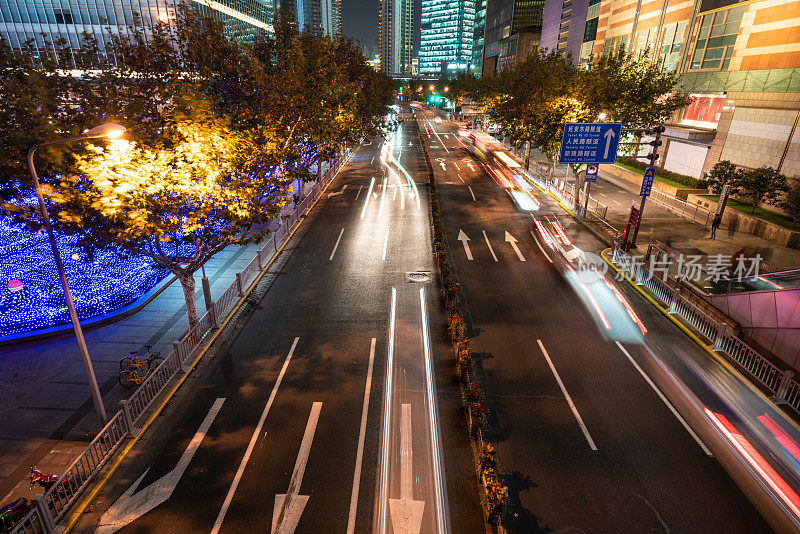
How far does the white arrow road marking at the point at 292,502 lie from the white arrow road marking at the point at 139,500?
2608 mm

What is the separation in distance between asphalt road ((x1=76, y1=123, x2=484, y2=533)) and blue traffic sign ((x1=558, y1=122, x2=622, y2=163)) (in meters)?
12.7

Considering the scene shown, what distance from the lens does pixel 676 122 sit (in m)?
38.4

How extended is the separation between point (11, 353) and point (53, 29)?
8714 centimetres

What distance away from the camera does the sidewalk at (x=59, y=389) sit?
9.73 metres

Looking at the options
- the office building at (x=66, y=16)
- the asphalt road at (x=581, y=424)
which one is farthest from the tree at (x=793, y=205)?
the office building at (x=66, y=16)

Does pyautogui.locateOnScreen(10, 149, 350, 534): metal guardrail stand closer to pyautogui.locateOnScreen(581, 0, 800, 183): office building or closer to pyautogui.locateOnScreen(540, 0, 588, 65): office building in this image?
pyautogui.locateOnScreen(581, 0, 800, 183): office building

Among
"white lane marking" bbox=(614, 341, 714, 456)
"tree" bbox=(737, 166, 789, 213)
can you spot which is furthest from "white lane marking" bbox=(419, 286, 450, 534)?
"tree" bbox=(737, 166, 789, 213)


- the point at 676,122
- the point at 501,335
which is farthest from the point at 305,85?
the point at 676,122

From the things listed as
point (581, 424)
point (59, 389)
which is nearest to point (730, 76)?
point (581, 424)

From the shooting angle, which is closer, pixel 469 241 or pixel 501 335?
pixel 501 335

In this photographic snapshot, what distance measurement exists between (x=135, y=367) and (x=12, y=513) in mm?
4761

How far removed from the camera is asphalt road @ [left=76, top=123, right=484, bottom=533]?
28.1 feet

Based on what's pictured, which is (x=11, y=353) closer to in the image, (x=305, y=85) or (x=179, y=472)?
(x=179, y=472)

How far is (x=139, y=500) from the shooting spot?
8820mm
